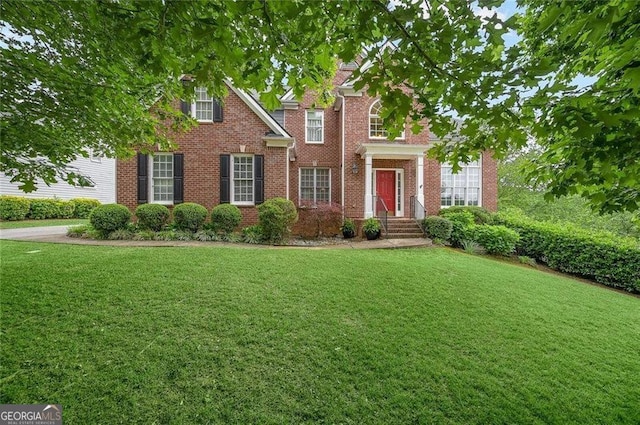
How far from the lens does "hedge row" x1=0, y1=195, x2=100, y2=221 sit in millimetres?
13828

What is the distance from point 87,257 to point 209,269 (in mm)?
3178

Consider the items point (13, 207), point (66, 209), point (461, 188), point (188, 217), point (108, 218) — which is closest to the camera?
point (108, 218)

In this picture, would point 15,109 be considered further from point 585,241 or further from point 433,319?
point 585,241

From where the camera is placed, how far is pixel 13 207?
45.9ft

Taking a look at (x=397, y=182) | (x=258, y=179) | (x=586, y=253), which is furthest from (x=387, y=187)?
(x=586, y=253)

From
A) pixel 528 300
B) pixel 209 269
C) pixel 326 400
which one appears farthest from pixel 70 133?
pixel 528 300

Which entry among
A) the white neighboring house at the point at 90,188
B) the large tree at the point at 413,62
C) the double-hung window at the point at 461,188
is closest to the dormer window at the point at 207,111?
the large tree at the point at 413,62

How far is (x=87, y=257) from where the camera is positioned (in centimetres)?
647

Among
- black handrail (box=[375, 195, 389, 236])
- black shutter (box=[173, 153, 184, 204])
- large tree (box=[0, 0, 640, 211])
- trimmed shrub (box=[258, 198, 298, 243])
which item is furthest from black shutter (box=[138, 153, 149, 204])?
black handrail (box=[375, 195, 389, 236])

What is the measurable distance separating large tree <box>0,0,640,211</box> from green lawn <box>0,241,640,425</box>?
2.20 m

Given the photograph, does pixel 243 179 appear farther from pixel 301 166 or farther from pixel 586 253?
pixel 586 253

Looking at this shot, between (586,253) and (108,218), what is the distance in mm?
15654

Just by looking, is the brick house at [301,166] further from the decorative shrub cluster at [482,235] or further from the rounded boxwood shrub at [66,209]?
the rounded boxwood shrub at [66,209]

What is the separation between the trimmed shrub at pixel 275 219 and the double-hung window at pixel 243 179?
1866 mm
